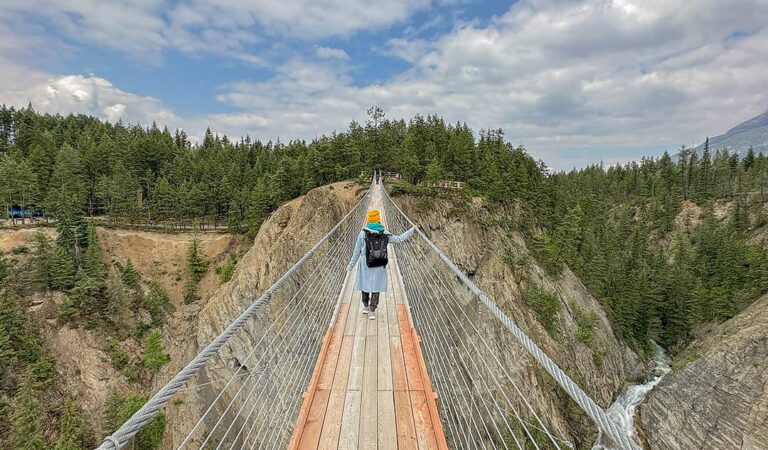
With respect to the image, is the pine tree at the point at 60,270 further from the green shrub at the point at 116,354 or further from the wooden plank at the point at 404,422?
the wooden plank at the point at 404,422

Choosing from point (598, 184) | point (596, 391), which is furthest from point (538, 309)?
point (598, 184)

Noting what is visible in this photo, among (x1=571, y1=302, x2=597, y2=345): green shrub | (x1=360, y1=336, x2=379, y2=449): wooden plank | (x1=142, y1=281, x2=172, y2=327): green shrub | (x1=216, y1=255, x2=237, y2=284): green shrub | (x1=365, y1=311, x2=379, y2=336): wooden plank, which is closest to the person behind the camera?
(x1=360, y1=336, x2=379, y2=449): wooden plank

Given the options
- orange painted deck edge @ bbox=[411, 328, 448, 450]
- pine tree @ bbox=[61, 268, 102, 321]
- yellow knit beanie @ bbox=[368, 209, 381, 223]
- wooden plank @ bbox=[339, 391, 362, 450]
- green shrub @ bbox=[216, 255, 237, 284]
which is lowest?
pine tree @ bbox=[61, 268, 102, 321]

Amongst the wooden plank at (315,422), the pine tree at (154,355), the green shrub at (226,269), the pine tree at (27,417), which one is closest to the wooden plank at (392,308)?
the wooden plank at (315,422)

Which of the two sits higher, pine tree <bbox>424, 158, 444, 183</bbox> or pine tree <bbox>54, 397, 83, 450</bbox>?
pine tree <bbox>424, 158, 444, 183</bbox>

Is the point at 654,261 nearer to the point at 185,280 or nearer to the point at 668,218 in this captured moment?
the point at 668,218

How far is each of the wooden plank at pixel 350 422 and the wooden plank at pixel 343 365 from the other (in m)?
0.15

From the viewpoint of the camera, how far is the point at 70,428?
21.1 m

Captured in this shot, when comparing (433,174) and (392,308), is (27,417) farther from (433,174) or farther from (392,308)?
(433,174)

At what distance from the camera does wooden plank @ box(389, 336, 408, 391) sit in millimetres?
3467

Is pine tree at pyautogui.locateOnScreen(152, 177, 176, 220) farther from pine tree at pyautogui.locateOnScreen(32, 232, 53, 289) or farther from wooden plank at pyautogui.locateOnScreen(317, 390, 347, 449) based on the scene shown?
wooden plank at pyautogui.locateOnScreen(317, 390, 347, 449)

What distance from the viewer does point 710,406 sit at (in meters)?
20.4

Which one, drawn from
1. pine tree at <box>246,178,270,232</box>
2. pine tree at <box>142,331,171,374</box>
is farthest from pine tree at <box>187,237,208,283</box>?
pine tree at <box>142,331,171,374</box>

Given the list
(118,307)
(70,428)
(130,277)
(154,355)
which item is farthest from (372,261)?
(130,277)
